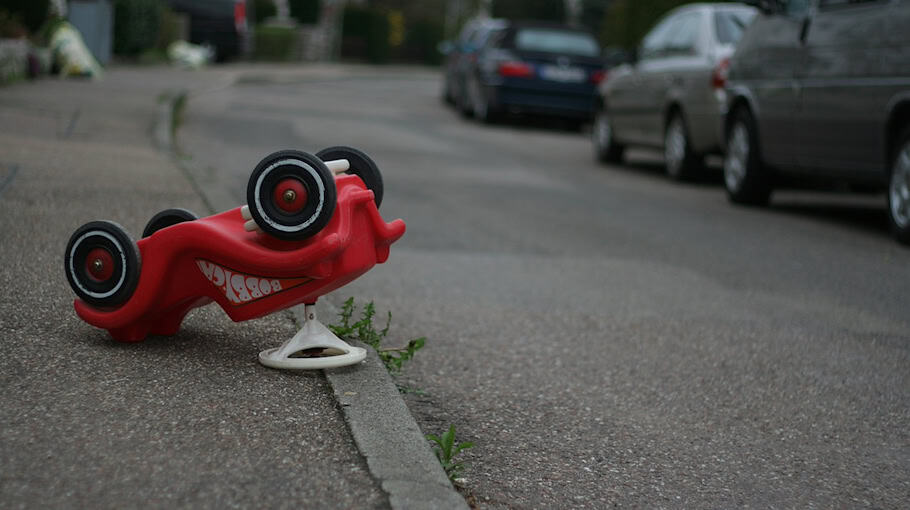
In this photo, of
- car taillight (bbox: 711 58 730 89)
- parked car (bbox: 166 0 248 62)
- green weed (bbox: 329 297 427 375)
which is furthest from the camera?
parked car (bbox: 166 0 248 62)

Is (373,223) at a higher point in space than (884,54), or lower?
lower

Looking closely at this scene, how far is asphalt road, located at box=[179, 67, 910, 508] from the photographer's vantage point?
151 inches

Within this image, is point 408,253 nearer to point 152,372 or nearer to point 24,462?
point 152,372

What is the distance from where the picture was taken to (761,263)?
307 inches

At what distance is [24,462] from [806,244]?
6.59 meters

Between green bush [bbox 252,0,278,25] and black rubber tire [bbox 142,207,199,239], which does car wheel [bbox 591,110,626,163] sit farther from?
green bush [bbox 252,0,278,25]

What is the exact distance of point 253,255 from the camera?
13.1 ft

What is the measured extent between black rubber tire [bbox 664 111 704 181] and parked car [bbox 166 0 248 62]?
2393 centimetres

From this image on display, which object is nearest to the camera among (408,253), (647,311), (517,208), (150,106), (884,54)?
(647,311)

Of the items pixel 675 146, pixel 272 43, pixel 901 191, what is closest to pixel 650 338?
pixel 901 191

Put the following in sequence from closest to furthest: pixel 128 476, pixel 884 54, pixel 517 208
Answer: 1. pixel 128 476
2. pixel 884 54
3. pixel 517 208

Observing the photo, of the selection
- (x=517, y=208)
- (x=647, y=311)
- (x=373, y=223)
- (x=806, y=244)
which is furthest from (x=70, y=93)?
(x=373, y=223)

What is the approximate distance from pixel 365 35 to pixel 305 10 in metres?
9.24

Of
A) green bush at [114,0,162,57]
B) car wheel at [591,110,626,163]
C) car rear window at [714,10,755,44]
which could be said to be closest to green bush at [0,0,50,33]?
green bush at [114,0,162,57]
